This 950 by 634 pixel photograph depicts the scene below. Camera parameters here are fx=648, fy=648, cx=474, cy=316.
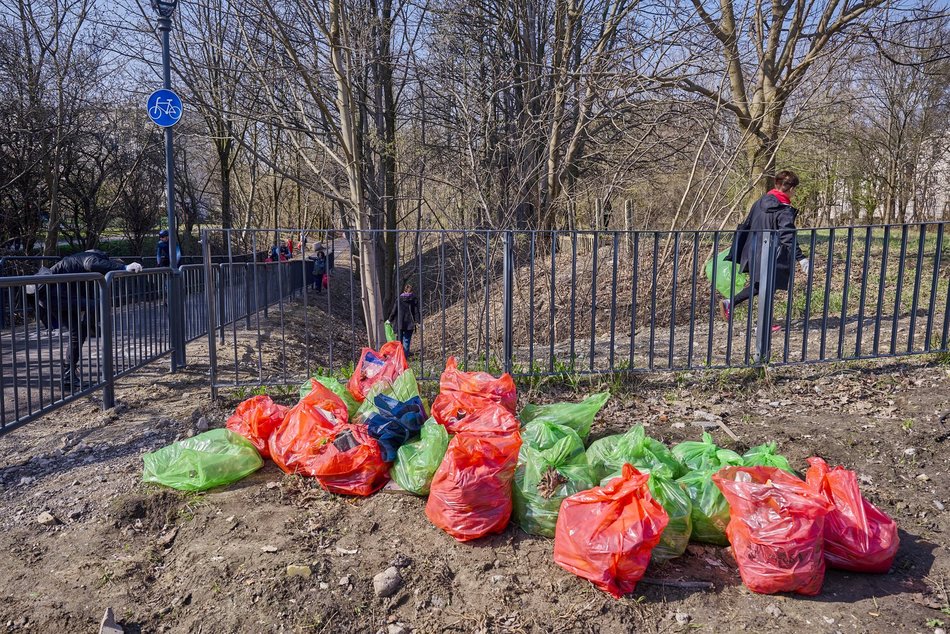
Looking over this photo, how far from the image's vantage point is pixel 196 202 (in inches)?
997

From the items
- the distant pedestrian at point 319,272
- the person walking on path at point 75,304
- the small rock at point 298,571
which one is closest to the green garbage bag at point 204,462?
the small rock at point 298,571

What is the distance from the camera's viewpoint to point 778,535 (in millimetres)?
2764

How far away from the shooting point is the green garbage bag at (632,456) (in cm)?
357

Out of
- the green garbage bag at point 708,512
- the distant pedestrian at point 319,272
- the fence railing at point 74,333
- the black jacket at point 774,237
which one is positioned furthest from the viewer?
the distant pedestrian at point 319,272

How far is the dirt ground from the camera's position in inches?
108

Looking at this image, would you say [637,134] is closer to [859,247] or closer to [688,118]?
[688,118]

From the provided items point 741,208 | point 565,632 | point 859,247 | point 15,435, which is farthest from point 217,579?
point 859,247

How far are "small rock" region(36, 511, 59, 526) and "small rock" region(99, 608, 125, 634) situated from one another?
3.52 ft

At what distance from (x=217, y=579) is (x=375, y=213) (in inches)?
351

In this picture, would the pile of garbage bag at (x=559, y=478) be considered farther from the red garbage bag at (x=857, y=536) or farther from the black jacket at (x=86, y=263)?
the black jacket at (x=86, y=263)

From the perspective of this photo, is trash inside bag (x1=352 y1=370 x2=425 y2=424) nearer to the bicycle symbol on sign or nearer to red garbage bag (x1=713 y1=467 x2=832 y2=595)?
red garbage bag (x1=713 y1=467 x2=832 y2=595)

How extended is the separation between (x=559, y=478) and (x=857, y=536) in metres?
1.37

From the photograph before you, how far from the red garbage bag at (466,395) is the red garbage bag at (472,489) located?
2.67ft

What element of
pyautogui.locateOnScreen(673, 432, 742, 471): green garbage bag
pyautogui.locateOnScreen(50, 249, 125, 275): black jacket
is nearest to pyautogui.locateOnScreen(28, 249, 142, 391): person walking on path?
pyautogui.locateOnScreen(50, 249, 125, 275): black jacket
